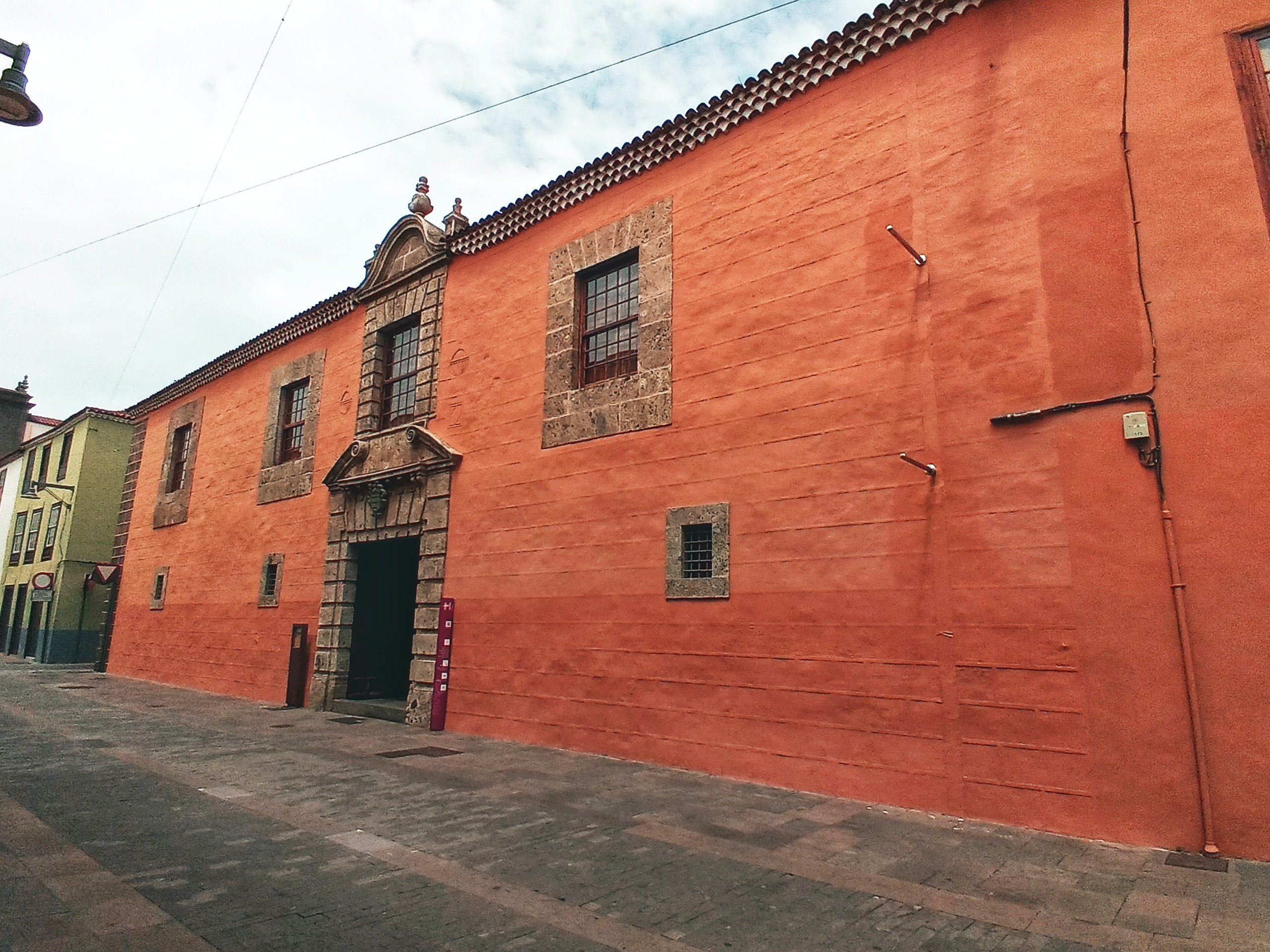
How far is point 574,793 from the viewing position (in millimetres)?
6371

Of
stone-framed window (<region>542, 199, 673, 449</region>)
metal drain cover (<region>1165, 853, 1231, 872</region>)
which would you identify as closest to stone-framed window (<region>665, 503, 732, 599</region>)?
stone-framed window (<region>542, 199, 673, 449</region>)

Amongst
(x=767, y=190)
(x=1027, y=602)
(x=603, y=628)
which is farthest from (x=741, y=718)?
(x=767, y=190)

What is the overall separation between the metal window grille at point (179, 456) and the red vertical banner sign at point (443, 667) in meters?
11.3

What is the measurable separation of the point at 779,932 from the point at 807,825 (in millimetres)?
1963

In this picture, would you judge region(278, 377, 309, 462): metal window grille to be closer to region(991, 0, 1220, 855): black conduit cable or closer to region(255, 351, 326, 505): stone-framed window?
region(255, 351, 326, 505): stone-framed window

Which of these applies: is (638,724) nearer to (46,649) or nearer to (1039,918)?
(1039,918)

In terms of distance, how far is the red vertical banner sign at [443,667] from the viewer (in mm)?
10047

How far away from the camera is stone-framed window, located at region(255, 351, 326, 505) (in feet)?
45.2

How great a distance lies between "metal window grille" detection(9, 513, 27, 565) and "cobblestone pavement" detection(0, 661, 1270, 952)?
26.0 m

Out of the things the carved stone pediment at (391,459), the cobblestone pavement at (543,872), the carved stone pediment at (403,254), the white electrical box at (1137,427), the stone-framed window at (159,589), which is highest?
the carved stone pediment at (403,254)

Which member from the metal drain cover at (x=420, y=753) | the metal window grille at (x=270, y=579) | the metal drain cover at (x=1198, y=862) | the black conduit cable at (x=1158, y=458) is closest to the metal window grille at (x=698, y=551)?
the black conduit cable at (x=1158, y=458)

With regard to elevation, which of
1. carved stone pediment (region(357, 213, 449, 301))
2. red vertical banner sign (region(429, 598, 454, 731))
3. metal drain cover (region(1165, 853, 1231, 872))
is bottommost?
metal drain cover (region(1165, 853, 1231, 872))

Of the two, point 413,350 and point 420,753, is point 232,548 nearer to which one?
point 413,350

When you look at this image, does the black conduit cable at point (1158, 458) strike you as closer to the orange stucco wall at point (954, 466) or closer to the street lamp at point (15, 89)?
the orange stucco wall at point (954, 466)
